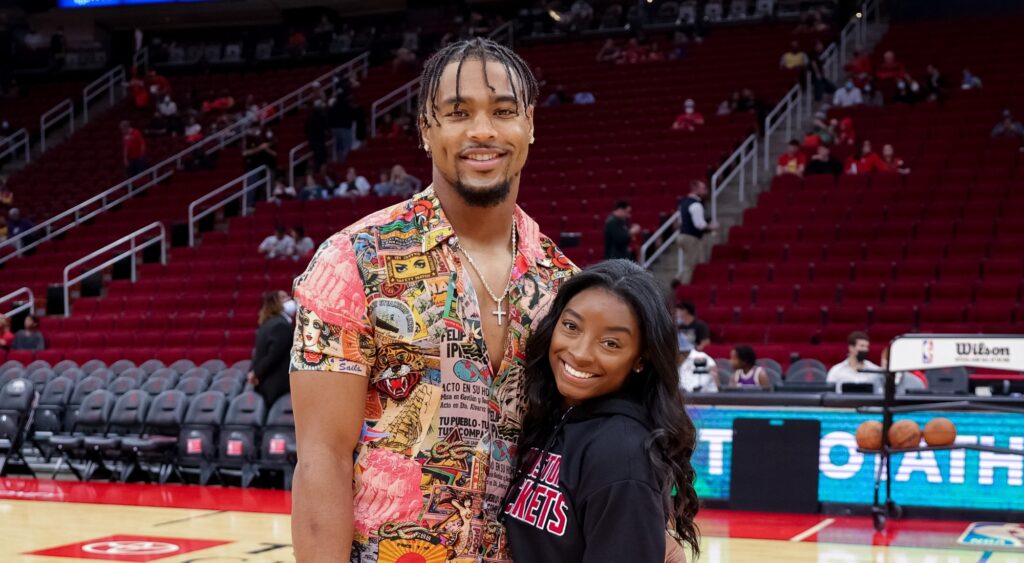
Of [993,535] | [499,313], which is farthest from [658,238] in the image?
[499,313]

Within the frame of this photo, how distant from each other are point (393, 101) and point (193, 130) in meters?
3.51

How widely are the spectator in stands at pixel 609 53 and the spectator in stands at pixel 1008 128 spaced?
7212mm

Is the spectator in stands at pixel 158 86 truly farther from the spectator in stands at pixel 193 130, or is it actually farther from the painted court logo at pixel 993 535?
the painted court logo at pixel 993 535

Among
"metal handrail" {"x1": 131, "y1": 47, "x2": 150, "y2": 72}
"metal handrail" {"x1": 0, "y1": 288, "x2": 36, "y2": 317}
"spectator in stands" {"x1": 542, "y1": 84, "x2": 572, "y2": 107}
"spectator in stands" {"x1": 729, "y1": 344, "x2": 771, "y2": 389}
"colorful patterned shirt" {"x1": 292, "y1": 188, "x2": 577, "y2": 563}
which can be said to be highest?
"metal handrail" {"x1": 131, "y1": 47, "x2": 150, "y2": 72}

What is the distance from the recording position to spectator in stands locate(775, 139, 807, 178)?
45.0ft

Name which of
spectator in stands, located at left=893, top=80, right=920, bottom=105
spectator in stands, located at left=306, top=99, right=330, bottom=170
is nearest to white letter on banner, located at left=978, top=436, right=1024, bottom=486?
spectator in stands, located at left=893, top=80, right=920, bottom=105

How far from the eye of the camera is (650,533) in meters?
1.72

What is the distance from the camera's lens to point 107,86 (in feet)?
76.3

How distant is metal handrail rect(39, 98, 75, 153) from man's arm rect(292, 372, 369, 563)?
70.5 ft

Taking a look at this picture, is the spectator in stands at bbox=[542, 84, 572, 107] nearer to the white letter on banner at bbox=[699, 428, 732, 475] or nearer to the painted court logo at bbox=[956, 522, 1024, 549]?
the white letter on banner at bbox=[699, 428, 732, 475]

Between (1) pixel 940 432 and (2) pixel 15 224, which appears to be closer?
(1) pixel 940 432

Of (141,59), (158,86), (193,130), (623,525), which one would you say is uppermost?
(141,59)

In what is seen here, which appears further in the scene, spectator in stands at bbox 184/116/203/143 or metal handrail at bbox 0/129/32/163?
metal handrail at bbox 0/129/32/163

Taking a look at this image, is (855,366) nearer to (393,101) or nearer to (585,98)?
(585,98)
